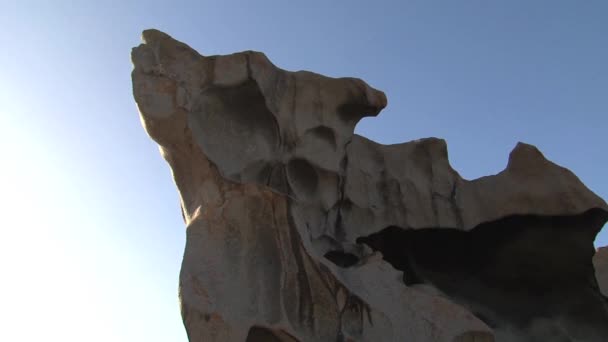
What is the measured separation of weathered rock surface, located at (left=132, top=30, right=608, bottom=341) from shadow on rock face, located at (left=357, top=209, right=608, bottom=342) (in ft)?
0.04

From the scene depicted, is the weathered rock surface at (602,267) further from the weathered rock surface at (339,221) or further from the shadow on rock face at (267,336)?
the shadow on rock face at (267,336)

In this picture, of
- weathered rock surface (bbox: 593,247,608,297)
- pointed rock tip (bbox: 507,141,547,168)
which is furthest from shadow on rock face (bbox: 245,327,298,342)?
weathered rock surface (bbox: 593,247,608,297)

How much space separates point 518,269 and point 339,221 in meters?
Answer: 1.80

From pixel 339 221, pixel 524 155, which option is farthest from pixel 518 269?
pixel 339 221

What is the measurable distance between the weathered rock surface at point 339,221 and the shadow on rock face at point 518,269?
0.5 inches

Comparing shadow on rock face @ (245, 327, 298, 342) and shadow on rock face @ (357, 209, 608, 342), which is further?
shadow on rock face @ (357, 209, 608, 342)

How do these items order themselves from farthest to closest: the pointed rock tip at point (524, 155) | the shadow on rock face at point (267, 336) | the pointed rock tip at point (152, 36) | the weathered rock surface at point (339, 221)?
the pointed rock tip at point (524, 155), the pointed rock tip at point (152, 36), the weathered rock surface at point (339, 221), the shadow on rock face at point (267, 336)

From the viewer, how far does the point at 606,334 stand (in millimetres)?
6801

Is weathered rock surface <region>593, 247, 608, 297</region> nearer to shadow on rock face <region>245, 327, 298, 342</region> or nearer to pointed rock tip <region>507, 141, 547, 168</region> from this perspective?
pointed rock tip <region>507, 141, 547, 168</region>

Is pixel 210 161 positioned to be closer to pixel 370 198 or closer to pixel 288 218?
pixel 288 218

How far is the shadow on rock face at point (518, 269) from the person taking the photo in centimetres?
682

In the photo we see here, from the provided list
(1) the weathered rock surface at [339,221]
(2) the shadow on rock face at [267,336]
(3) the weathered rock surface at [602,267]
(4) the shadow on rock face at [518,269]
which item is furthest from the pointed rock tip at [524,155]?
(2) the shadow on rock face at [267,336]

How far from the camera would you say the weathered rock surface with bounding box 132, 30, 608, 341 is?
5.04 meters

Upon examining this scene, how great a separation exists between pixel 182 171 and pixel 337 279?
1429mm
